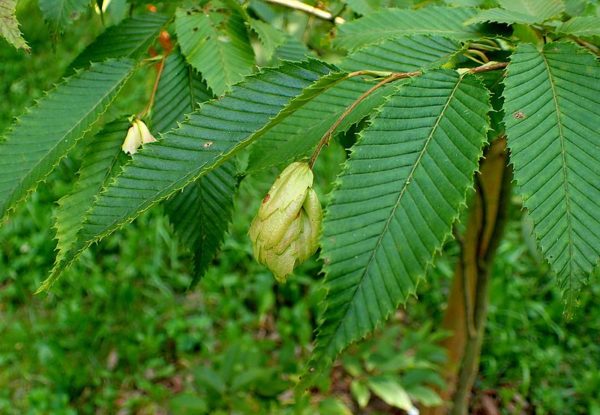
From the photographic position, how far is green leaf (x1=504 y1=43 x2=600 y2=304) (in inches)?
20.6

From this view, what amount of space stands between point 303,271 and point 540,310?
956 mm

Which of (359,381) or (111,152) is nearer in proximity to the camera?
(111,152)

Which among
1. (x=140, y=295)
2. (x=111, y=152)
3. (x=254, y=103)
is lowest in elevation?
(x=140, y=295)

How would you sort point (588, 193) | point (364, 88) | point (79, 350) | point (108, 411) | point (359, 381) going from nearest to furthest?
point (588, 193)
point (364, 88)
point (359, 381)
point (108, 411)
point (79, 350)

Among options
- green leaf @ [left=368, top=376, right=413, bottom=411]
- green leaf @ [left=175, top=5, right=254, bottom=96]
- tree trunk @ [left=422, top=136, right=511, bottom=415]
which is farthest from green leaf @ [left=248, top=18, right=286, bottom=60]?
green leaf @ [left=368, top=376, right=413, bottom=411]

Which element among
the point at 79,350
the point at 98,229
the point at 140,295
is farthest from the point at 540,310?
the point at 98,229

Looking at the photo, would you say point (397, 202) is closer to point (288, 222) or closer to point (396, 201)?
point (396, 201)

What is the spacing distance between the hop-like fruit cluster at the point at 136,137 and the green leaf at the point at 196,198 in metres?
0.06

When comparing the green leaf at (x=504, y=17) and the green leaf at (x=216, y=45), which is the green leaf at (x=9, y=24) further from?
the green leaf at (x=504, y=17)

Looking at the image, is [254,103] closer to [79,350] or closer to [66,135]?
Answer: [66,135]

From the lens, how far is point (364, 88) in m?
0.66

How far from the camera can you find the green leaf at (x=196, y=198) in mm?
804

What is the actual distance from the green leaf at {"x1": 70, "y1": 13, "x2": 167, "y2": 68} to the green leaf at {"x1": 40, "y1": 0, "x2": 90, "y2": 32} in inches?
2.6

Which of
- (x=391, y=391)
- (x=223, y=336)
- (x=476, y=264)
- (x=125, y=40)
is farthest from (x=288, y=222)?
(x=223, y=336)
